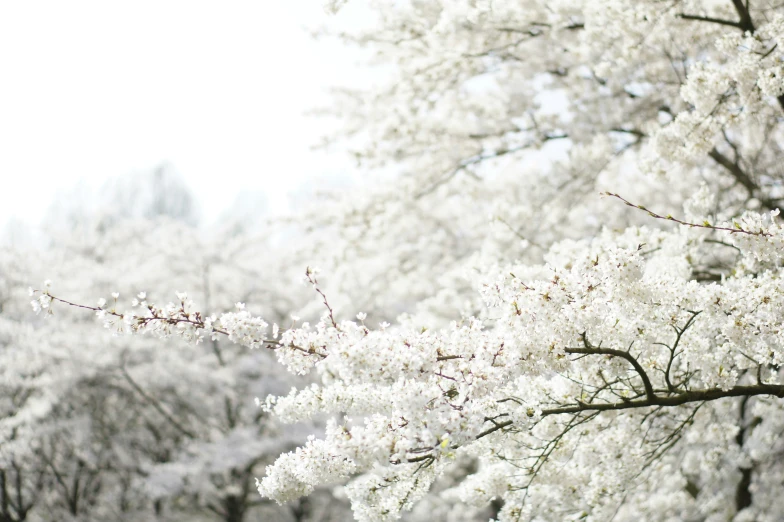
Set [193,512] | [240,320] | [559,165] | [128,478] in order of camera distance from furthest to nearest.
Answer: [193,512] → [128,478] → [559,165] → [240,320]

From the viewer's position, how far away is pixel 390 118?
621 cm

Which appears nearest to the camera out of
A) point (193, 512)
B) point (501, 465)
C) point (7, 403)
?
point (501, 465)

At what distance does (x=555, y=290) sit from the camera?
7.07 feet

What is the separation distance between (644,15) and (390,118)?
2.88m

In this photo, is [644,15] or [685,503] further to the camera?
[685,503]

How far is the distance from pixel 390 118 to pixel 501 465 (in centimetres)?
422

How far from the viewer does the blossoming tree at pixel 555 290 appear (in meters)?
2.15

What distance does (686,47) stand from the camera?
A: 16.9 feet

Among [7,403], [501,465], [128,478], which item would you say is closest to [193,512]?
[128,478]

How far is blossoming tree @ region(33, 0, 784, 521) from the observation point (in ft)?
7.07

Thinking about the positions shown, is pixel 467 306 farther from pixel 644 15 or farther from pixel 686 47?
pixel 686 47

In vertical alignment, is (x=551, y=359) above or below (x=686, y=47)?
below

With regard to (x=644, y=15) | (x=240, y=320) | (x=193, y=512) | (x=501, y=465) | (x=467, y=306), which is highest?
(x=644, y=15)

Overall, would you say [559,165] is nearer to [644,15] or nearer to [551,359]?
[644,15]
